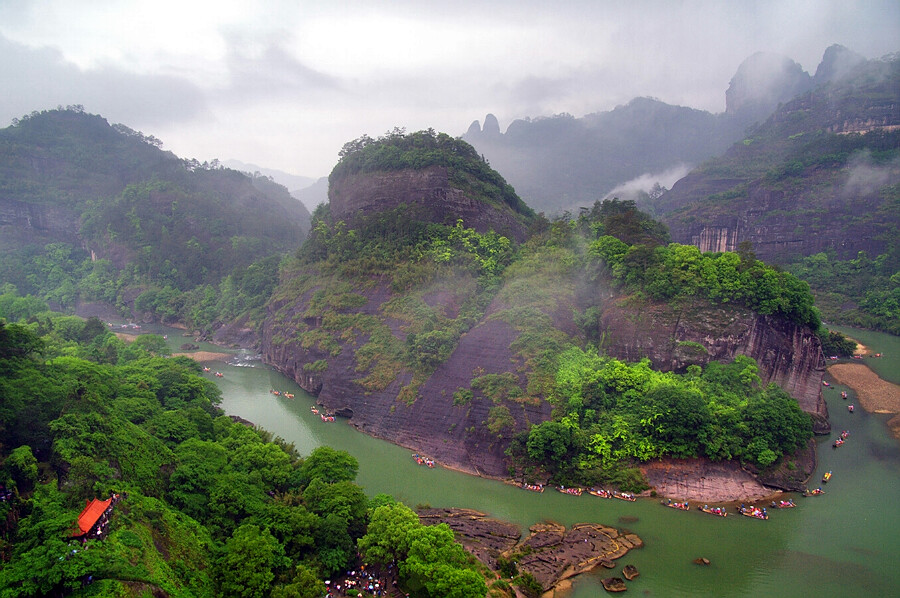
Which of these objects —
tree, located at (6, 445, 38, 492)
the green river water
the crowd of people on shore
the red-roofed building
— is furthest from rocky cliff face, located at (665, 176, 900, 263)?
tree, located at (6, 445, 38, 492)

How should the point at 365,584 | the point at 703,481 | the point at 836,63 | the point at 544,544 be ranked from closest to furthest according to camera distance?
the point at 365,584 → the point at 544,544 → the point at 703,481 → the point at 836,63

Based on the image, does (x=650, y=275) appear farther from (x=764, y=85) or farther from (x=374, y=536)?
(x=764, y=85)

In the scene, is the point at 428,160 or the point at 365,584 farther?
the point at 428,160

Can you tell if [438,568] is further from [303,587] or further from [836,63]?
[836,63]

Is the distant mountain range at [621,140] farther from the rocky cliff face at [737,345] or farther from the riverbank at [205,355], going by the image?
the rocky cliff face at [737,345]

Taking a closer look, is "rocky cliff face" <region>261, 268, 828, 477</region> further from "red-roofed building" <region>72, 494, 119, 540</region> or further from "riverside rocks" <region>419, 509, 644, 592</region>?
"red-roofed building" <region>72, 494, 119, 540</region>

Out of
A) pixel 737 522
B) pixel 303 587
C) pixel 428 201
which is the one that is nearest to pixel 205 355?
pixel 428 201

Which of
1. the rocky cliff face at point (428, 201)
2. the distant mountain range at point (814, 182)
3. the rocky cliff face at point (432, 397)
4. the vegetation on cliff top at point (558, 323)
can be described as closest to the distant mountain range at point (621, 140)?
the distant mountain range at point (814, 182)
